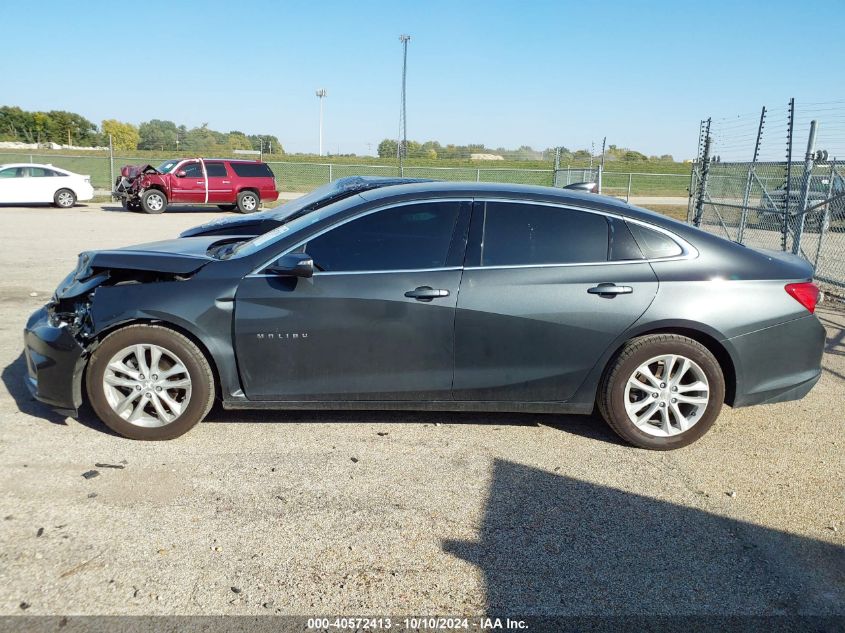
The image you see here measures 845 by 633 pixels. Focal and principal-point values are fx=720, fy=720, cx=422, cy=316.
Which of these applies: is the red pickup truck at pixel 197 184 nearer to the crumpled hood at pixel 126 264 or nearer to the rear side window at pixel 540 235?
the crumpled hood at pixel 126 264

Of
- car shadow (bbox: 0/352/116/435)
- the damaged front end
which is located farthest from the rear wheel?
car shadow (bbox: 0/352/116/435)

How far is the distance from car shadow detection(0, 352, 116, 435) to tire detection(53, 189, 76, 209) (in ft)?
65.9

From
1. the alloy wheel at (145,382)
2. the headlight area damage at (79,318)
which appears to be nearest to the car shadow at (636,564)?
the alloy wheel at (145,382)

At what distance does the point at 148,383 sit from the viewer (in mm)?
4363

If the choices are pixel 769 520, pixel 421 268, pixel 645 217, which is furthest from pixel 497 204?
pixel 769 520

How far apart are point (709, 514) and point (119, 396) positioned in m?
3.44

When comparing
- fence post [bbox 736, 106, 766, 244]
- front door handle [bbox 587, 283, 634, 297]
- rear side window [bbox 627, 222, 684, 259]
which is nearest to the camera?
front door handle [bbox 587, 283, 634, 297]

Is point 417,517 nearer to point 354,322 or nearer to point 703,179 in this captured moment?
point 354,322

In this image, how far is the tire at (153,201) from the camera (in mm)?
22734

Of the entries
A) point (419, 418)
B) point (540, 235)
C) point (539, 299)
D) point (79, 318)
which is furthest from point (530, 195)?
point (79, 318)

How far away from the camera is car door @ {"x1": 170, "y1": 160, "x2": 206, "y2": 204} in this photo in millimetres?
23078

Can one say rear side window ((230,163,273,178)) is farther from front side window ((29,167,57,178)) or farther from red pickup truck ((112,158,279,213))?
front side window ((29,167,57,178))

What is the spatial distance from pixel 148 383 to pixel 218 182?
66.8 feet

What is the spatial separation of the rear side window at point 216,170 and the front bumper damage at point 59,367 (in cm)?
2006
